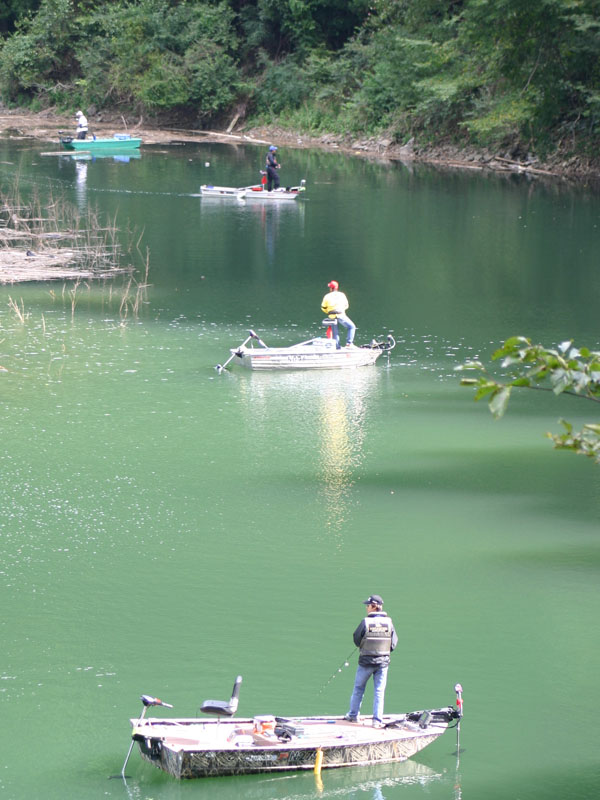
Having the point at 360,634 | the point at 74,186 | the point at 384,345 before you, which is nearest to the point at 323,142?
the point at 74,186

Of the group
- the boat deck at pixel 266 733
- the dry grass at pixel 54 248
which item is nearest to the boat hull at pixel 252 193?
the dry grass at pixel 54 248

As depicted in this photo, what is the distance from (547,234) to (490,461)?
2128 cm

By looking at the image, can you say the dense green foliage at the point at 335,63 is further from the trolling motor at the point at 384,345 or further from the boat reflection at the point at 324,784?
the boat reflection at the point at 324,784

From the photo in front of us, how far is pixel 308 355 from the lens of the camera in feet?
74.8

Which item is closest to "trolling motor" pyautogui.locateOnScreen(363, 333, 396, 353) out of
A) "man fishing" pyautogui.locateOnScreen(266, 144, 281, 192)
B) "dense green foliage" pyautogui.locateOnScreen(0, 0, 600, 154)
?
"man fishing" pyautogui.locateOnScreen(266, 144, 281, 192)

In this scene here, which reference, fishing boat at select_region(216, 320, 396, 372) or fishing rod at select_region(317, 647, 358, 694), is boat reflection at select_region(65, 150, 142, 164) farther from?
fishing rod at select_region(317, 647, 358, 694)

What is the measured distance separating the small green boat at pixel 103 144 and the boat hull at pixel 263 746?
51.5 metres

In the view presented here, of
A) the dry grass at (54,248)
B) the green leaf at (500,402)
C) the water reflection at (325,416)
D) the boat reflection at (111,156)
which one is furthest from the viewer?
the boat reflection at (111,156)

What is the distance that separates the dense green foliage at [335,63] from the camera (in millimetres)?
45375

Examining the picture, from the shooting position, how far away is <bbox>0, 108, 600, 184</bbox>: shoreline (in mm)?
53406

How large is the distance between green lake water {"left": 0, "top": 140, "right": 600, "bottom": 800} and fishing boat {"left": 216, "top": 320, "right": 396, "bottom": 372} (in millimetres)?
292

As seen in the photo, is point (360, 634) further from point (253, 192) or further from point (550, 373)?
point (253, 192)

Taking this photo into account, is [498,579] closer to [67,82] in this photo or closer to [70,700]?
[70,700]

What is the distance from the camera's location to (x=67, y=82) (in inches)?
3078
